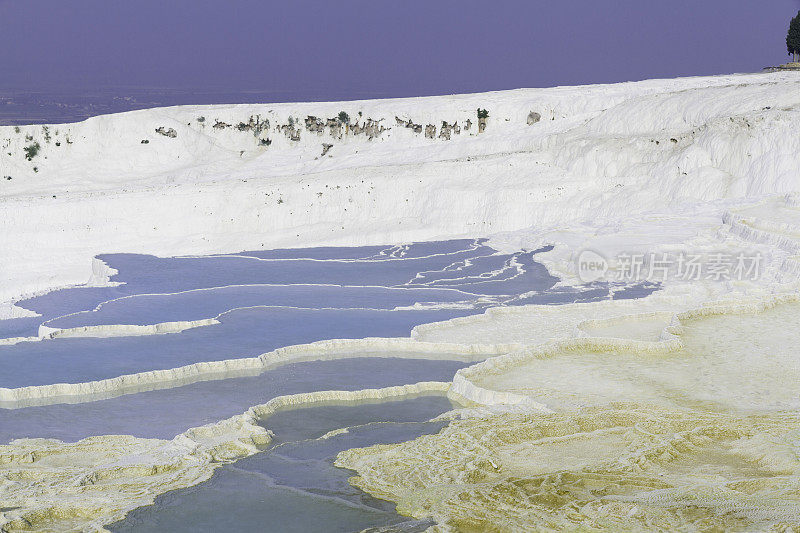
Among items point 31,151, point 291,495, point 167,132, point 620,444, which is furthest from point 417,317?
point 31,151

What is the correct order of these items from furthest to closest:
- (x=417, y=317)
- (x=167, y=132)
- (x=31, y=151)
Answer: (x=167, y=132), (x=31, y=151), (x=417, y=317)

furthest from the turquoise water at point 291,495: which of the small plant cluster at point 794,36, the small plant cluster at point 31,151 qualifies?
the small plant cluster at point 794,36

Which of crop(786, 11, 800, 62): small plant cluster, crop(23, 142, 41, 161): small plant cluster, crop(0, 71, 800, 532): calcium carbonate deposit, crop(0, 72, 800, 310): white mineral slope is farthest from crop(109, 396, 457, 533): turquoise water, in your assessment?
crop(786, 11, 800, 62): small plant cluster

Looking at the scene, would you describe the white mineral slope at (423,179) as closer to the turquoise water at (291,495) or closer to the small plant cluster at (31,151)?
the small plant cluster at (31,151)

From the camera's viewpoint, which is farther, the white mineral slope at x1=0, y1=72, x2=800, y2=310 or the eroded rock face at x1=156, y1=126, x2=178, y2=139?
the eroded rock face at x1=156, y1=126, x2=178, y2=139

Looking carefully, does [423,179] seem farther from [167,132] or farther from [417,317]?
[167,132]

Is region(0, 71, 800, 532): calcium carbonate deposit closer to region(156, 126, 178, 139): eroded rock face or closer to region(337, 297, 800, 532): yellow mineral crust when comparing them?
region(337, 297, 800, 532): yellow mineral crust
